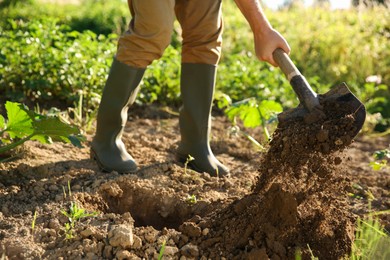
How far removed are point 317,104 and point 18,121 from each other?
1.34m

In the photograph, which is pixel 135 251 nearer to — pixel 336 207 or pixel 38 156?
pixel 336 207

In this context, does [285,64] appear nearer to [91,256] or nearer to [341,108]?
[341,108]

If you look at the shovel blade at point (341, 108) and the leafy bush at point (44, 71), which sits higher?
the shovel blade at point (341, 108)

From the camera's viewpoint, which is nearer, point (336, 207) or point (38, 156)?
point (336, 207)

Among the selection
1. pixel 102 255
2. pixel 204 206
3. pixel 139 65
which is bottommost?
pixel 102 255

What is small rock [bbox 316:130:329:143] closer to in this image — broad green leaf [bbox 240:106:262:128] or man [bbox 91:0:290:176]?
man [bbox 91:0:290:176]

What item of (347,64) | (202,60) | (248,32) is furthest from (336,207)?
(248,32)

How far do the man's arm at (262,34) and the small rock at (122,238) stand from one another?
1.07m

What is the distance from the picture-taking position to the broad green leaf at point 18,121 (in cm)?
313

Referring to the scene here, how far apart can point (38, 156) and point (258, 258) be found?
61.9 inches

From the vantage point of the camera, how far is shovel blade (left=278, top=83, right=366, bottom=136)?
115 inches

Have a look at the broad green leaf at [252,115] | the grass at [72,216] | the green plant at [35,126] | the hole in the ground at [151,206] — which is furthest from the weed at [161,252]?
the broad green leaf at [252,115]

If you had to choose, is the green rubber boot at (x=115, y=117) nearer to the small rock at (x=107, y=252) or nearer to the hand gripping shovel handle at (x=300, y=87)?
the hand gripping shovel handle at (x=300, y=87)

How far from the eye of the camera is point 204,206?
316cm
